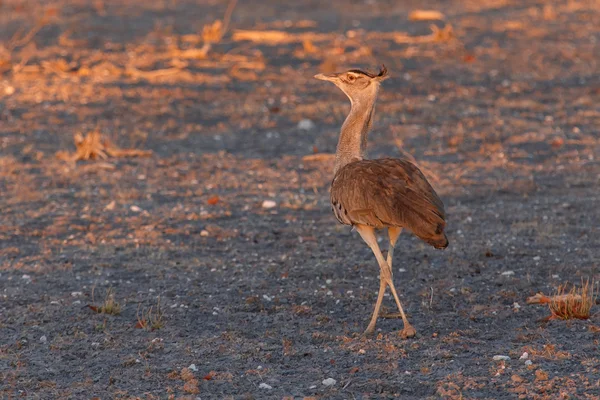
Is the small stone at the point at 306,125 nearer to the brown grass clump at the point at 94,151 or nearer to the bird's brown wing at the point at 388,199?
the brown grass clump at the point at 94,151

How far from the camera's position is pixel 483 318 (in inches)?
214

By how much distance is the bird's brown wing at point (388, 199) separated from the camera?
4.75 m

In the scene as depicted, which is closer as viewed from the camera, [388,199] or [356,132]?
[388,199]

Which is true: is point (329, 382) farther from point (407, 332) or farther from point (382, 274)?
point (382, 274)

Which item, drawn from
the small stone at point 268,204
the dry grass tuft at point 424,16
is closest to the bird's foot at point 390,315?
the small stone at point 268,204

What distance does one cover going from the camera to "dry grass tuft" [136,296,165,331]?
5383 millimetres

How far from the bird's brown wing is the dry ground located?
699 mm

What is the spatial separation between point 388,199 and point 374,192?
0.30 ft

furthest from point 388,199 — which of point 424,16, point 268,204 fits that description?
point 424,16

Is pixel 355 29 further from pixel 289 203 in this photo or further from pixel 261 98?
pixel 289 203

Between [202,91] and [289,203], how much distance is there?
13.8ft

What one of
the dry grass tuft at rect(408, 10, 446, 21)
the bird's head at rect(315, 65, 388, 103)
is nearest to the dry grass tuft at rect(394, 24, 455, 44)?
the dry grass tuft at rect(408, 10, 446, 21)

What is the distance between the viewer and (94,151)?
9234 mm

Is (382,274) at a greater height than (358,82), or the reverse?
(358,82)
